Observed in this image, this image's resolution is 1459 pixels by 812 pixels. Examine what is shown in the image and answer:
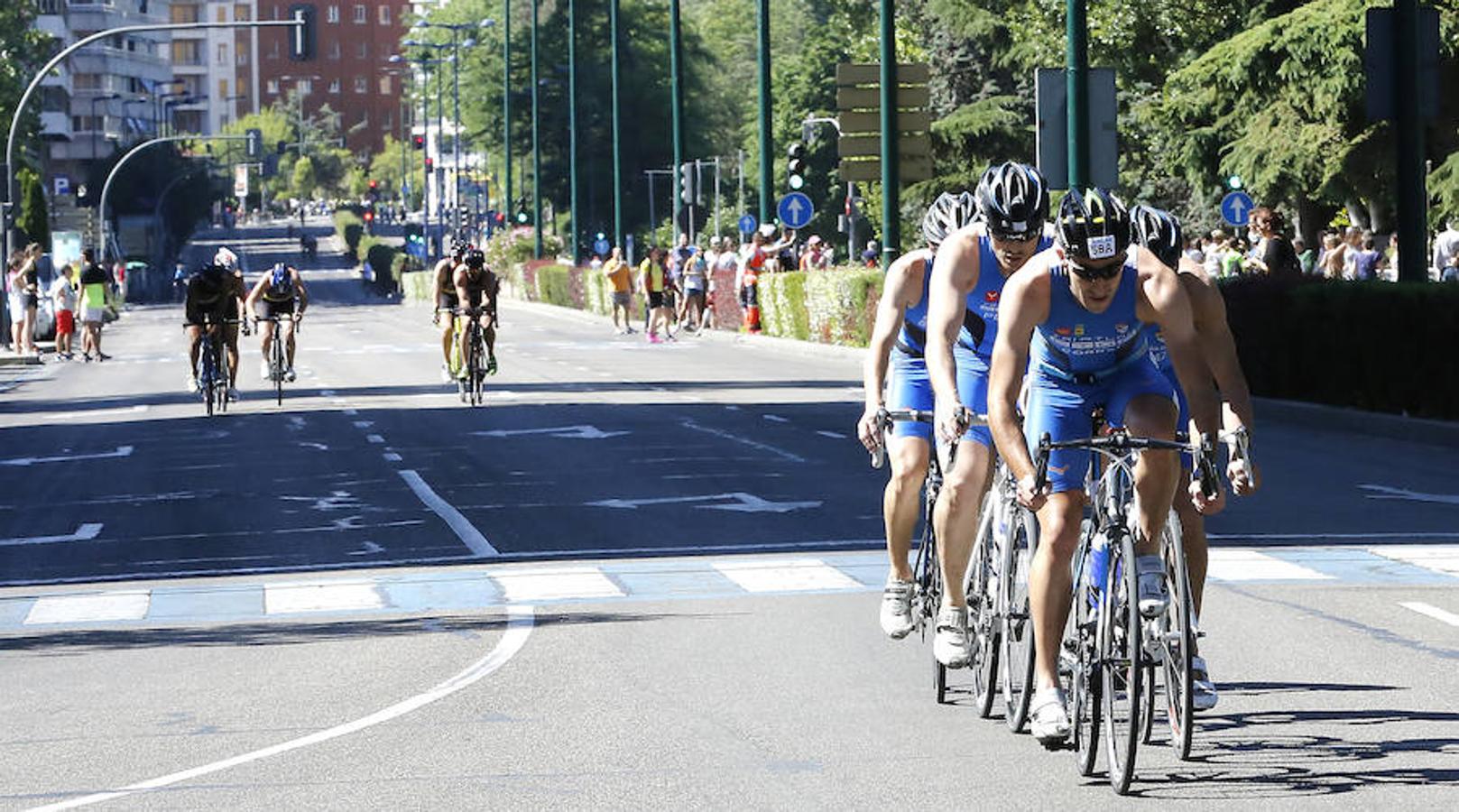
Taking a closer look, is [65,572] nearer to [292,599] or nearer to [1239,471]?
[292,599]

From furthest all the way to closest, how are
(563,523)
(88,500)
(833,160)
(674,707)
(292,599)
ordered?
(833,160) → (88,500) → (563,523) → (292,599) → (674,707)

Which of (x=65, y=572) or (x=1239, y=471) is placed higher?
(x=1239, y=471)

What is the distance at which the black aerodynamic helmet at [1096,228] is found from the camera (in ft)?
27.0

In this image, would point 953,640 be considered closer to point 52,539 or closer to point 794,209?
point 52,539

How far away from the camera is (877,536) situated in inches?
651

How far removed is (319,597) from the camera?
575 inches

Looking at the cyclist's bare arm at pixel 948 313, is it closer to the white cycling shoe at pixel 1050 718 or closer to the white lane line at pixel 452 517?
the white cycling shoe at pixel 1050 718

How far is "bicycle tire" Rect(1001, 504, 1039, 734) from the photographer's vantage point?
9.12 meters

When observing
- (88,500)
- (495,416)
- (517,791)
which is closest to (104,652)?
(517,791)

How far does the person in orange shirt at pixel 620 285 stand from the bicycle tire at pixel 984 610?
4654 centimetres

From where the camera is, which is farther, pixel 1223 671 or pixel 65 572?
pixel 65 572

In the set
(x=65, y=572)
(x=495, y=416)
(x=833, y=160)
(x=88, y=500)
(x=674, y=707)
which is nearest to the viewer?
(x=674, y=707)

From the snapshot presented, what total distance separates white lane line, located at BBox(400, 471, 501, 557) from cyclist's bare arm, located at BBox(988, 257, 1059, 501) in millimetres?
7963

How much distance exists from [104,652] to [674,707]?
3.38 m
